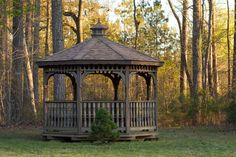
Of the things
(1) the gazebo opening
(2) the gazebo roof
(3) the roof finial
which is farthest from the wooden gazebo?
(1) the gazebo opening

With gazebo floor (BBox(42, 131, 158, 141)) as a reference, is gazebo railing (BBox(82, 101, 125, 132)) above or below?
above

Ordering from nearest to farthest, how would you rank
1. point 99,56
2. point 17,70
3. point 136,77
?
point 99,56 < point 17,70 < point 136,77

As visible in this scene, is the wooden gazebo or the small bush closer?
the small bush

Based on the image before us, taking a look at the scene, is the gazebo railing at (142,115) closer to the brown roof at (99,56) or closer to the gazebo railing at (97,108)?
the gazebo railing at (97,108)

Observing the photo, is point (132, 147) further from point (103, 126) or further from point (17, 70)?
point (17, 70)

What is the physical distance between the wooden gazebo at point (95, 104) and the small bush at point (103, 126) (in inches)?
38.7

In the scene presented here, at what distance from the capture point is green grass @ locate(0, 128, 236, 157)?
533 inches

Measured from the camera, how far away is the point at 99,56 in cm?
1717

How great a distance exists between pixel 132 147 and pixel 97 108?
2.48 metres

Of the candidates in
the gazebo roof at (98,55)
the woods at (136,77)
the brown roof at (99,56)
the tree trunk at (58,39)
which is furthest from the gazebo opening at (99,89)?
the brown roof at (99,56)

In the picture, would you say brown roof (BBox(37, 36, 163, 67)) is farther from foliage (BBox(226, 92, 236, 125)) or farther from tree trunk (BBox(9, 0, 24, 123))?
tree trunk (BBox(9, 0, 24, 123))

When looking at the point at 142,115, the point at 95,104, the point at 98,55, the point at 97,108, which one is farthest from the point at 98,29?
the point at 142,115

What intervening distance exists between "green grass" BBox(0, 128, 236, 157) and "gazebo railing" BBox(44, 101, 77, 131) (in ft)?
2.03

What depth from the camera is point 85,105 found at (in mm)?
17250
